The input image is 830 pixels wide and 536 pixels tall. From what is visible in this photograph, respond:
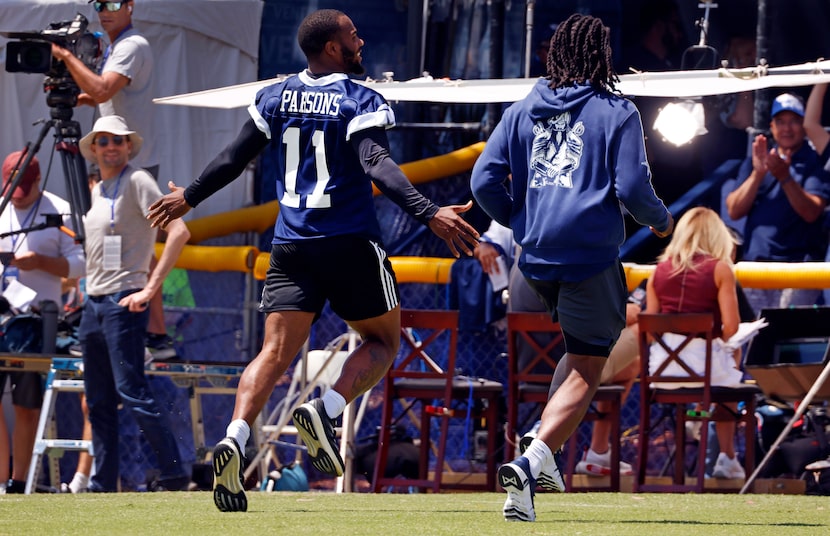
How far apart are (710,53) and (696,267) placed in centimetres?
188

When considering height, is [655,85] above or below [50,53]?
below

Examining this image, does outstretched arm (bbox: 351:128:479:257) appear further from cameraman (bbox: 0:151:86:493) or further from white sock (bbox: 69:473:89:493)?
white sock (bbox: 69:473:89:493)

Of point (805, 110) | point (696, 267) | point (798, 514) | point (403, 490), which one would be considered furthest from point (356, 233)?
point (805, 110)

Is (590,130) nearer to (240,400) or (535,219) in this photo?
(535,219)

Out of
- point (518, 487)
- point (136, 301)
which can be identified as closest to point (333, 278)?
point (518, 487)

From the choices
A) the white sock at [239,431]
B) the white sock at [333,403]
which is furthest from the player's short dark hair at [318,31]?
the white sock at [239,431]

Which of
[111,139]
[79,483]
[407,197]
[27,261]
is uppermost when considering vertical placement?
[111,139]

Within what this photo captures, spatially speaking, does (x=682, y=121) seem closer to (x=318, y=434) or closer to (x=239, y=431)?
(x=318, y=434)

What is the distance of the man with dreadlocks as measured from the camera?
6207 millimetres

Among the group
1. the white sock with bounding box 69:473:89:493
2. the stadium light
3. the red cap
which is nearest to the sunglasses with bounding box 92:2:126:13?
the red cap

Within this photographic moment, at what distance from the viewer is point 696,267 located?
32.5 ft

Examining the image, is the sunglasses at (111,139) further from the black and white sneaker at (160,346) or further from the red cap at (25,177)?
the black and white sneaker at (160,346)

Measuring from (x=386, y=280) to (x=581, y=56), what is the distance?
3.94ft

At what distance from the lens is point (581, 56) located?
6504 millimetres
